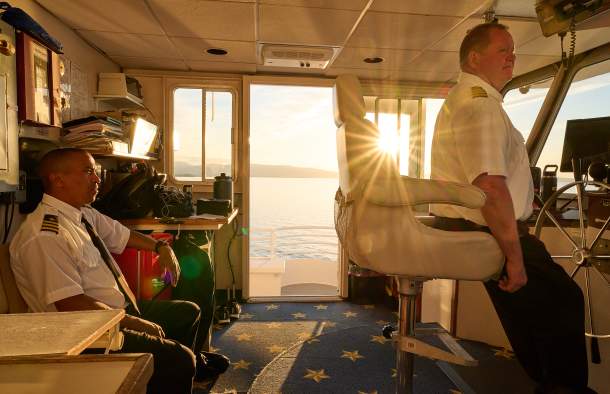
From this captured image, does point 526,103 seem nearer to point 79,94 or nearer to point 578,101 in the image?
point 578,101

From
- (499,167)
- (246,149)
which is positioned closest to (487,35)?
(499,167)

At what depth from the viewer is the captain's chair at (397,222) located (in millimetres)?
1072

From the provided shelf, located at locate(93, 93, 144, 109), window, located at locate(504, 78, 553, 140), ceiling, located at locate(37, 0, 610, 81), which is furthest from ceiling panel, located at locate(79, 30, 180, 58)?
window, located at locate(504, 78, 553, 140)

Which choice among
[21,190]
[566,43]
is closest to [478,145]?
[21,190]

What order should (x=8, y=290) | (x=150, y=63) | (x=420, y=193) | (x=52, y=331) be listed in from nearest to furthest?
(x=52, y=331) < (x=420, y=193) < (x=8, y=290) < (x=150, y=63)

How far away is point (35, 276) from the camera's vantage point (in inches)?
57.9

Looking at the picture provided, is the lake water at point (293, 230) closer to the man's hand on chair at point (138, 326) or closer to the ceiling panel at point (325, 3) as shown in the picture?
the ceiling panel at point (325, 3)

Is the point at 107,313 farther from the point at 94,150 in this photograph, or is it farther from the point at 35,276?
the point at 94,150

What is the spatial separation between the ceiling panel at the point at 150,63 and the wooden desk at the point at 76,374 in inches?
125

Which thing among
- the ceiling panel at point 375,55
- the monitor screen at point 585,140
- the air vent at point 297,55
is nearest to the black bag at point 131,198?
the air vent at point 297,55

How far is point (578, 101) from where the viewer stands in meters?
3.04

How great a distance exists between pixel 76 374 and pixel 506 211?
44.7 inches

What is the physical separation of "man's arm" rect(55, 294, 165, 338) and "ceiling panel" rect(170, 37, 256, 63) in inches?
81.1

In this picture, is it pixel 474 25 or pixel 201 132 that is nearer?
pixel 474 25
